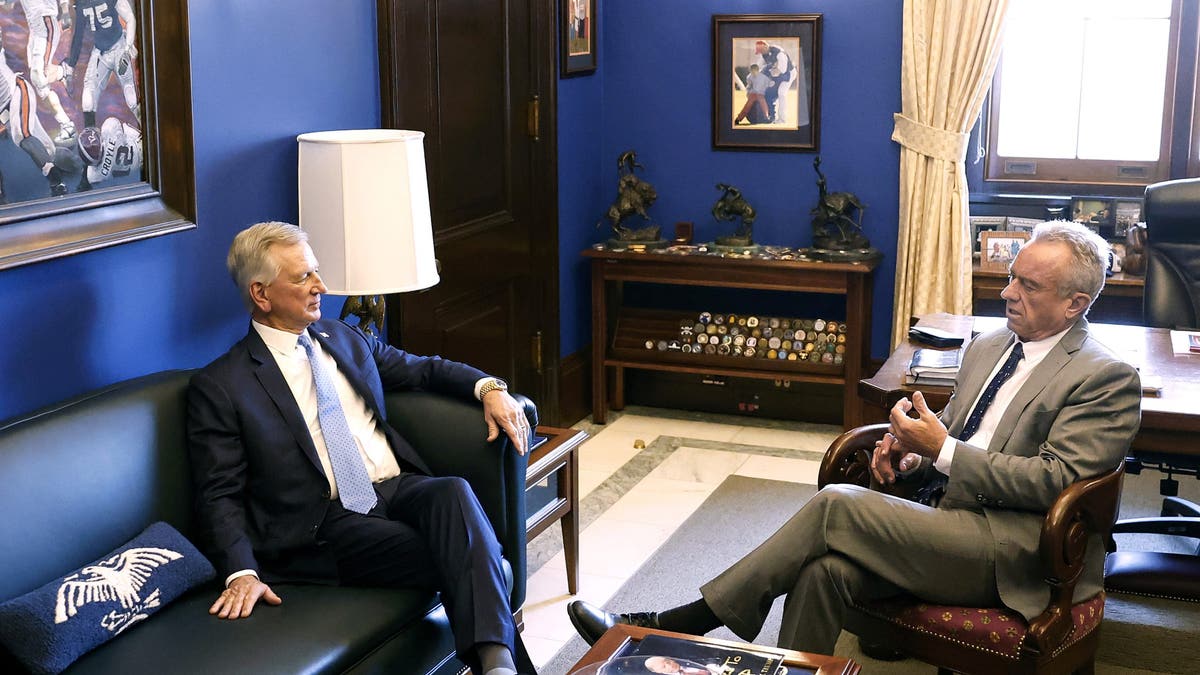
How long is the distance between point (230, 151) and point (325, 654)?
4.96 ft

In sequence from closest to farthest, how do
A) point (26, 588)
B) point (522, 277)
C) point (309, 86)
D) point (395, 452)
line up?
point (26, 588), point (395, 452), point (309, 86), point (522, 277)

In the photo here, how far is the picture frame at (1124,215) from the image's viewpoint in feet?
17.9

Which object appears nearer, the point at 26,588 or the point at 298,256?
the point at 26,588

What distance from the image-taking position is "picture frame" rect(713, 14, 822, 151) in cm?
584

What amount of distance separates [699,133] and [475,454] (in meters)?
3.14

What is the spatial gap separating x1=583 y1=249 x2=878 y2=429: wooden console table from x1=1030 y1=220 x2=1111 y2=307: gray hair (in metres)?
2.36

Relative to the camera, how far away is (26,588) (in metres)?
2.53

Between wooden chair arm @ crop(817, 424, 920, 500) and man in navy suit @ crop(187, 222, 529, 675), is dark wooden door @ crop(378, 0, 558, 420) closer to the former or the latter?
man in navy suit @ crop(187, 222, 529, 675)

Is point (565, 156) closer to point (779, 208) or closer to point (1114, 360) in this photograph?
point (779, 208)

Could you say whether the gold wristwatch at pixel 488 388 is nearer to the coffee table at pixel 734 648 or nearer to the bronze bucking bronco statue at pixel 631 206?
the coffee table at pixel 734 648

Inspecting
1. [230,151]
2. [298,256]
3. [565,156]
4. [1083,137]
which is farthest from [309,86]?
[1083,137]

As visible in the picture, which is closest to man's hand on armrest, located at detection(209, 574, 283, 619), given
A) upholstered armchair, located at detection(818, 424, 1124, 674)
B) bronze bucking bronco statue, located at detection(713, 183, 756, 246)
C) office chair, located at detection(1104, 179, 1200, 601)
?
upholstered armchair, located at detection(818, 424, 1124, 674)

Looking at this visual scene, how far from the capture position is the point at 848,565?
2.97 metres

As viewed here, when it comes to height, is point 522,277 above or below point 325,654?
above
